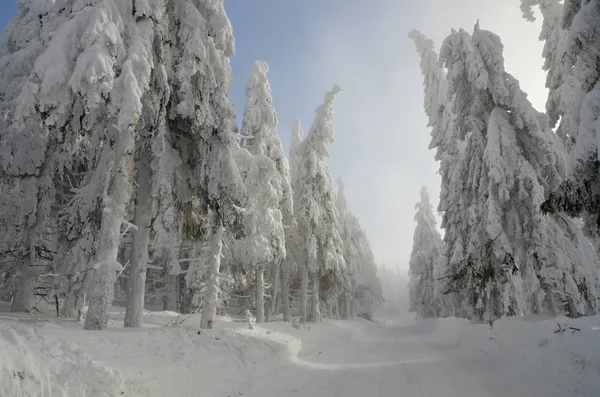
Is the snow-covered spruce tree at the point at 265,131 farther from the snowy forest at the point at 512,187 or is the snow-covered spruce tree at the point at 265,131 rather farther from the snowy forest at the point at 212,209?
the snowy forest at the point at 512,187

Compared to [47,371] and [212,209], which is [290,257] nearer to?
[212,209]

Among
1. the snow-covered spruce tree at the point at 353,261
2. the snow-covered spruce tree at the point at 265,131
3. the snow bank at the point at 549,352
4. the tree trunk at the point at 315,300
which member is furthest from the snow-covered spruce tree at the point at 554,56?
the snow-covered spruce tree at the point at 353,261

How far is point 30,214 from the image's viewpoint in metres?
13.1

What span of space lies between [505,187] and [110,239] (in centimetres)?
1276

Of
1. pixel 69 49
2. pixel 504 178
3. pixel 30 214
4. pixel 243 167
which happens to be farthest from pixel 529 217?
pixel 30 214

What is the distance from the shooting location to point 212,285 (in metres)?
13.4

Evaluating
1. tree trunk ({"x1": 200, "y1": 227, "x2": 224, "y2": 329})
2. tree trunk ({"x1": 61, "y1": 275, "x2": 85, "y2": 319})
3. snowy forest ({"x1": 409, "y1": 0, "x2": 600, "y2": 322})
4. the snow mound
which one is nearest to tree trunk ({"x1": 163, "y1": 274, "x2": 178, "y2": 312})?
tree trunk ({"x1": 61, "y1": 275, "x2": 85, "y2": 319})

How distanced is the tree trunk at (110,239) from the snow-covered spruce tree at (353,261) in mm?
29187

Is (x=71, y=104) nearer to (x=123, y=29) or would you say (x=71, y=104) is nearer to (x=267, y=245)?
(x=123, y=29)

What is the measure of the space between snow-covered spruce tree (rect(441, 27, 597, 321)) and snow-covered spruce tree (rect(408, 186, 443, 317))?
2172cm

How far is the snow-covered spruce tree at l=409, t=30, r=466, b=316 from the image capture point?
59.4 ft

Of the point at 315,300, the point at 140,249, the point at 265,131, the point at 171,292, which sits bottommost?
the point at 315,300

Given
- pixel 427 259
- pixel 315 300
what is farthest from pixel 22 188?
pixel 427 259

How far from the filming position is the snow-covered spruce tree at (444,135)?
712 inches
